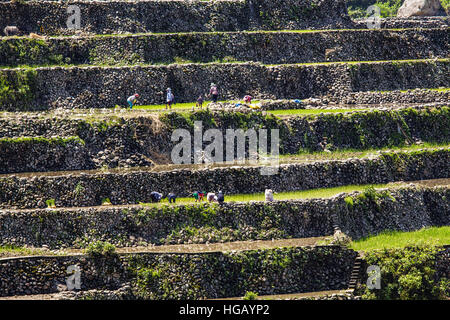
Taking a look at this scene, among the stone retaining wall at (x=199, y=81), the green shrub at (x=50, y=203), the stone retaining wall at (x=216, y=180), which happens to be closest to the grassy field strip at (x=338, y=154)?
the stone retaining wall at (x=216, y=180)

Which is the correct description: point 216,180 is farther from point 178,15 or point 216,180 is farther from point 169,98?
point 178,15

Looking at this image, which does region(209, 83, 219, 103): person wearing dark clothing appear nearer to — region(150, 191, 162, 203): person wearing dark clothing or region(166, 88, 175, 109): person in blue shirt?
region(166, 88, 175, 109): person in blue shirt

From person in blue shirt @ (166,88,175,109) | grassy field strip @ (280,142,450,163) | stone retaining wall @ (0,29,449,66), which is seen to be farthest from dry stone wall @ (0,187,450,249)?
stone retaining wall @ (0,29,449,66)

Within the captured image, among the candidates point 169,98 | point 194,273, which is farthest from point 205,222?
point 169,98

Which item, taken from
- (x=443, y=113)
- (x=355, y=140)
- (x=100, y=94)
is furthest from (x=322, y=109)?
(x=100, y=94)

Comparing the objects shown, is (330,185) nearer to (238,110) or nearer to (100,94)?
(238,110)

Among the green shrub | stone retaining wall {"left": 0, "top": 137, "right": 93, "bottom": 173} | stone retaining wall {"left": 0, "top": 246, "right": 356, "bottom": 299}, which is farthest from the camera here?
stone retaining wall {"left": 0, "top": 137, "right": 93, "bottom": 173}
